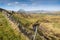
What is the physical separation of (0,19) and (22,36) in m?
6.73

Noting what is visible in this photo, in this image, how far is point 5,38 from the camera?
775 inches

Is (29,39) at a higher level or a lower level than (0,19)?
lower

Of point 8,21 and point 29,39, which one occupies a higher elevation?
point 8,21

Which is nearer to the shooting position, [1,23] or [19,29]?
[19,29]

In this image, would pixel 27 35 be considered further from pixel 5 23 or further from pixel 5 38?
pixel 5 23

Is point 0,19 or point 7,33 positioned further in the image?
point 0,19

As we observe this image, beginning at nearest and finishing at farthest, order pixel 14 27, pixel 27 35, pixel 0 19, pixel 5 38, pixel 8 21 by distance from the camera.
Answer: pixel 5 38 → pixel 27 35 → pixel 14 27 → pixel 8 21 → pixel 0 19

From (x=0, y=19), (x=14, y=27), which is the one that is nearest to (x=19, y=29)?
(x=14, y=27)

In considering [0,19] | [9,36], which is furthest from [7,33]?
[0,19]

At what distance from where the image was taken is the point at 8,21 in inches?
941

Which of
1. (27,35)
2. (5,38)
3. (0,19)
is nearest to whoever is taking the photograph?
(5,38)

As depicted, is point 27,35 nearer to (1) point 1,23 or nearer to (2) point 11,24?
(2) point 11,24

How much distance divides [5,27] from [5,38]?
3233 mm

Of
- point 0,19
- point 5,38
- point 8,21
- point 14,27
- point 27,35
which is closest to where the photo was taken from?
point 5,38
